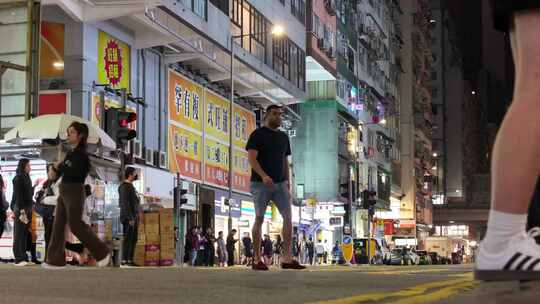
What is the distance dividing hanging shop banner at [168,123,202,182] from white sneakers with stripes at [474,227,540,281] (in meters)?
34.0

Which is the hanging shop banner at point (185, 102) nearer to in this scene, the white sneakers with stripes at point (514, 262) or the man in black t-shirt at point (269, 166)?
the man in black t-shirt at point (269, 166)

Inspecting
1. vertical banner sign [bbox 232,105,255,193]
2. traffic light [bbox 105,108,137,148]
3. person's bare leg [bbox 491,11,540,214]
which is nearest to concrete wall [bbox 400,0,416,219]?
vertical banner sign [bbox 232,105,255,193]

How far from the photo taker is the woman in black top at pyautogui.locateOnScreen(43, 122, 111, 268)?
12.8 metres

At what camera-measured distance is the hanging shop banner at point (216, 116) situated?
42.6m

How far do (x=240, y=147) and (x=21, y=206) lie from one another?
29.7 metres

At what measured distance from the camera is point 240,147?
47.3m

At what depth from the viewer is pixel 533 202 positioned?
4.02 metres

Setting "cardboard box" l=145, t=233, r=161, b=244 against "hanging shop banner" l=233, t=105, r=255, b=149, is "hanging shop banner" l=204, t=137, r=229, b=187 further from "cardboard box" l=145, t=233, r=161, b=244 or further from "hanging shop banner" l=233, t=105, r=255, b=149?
"cardboard box" l=145, t=233, r=161, b=244

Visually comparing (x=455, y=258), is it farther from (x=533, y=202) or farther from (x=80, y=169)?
(x=533, y=202)

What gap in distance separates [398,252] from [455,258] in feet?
117

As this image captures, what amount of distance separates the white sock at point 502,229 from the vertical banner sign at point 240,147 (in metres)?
41.6

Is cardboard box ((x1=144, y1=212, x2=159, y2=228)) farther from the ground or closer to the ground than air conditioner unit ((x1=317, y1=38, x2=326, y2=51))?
closer to the ground

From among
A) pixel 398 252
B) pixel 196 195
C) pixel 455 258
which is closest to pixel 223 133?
pixel 196 195

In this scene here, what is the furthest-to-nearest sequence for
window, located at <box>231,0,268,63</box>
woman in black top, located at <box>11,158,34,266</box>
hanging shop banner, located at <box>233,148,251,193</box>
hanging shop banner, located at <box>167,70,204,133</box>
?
hanging shop banner, located at <box>233,148,251,193</box>
window, located at <box>231,0,268,63</box>
hanging shop banner, located at <box>167,70,204,133</box>
woman in black top, located at <box>11,158,34,266</box>
